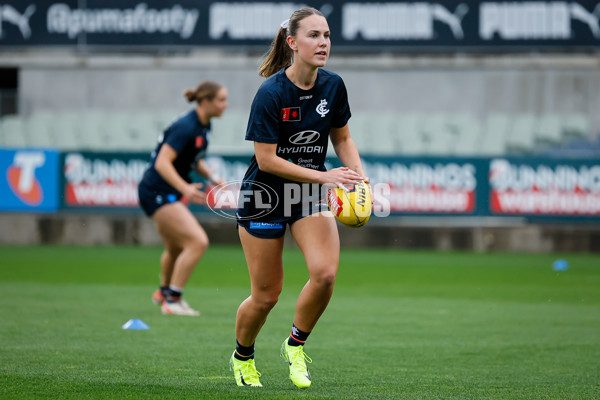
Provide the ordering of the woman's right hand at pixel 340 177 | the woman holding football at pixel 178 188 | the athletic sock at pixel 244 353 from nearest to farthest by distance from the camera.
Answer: the woman's right hand at pixel 340 177 → the athletic sock at pixel 244 353 → the woman holding football at pixel 178 188

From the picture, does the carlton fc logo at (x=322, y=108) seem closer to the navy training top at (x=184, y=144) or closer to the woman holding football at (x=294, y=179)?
the woman holding football at (x=294, y=179)

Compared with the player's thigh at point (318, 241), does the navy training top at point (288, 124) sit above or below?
above

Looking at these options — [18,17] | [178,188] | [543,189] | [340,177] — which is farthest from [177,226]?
[18,17]

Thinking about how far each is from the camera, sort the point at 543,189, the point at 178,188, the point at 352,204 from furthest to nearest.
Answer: the point at 543,189 → the point at 178,188 → the point at 352,204

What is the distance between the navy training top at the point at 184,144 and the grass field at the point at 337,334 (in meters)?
1.45

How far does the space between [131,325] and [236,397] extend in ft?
11.3

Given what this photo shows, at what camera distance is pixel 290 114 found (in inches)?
225

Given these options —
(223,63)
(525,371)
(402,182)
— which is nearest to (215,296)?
(525,371)

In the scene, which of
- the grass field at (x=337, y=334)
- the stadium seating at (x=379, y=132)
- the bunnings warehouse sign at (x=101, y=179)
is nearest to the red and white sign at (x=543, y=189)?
the stadium seating at (x=379, y=132)

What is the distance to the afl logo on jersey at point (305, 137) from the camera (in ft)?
19.0

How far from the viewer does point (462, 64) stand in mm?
22422

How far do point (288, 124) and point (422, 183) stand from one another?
1260cm

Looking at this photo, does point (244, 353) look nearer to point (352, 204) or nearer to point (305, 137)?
point (352, 204)

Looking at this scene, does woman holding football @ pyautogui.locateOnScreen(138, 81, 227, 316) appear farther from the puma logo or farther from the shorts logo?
the puma logo
